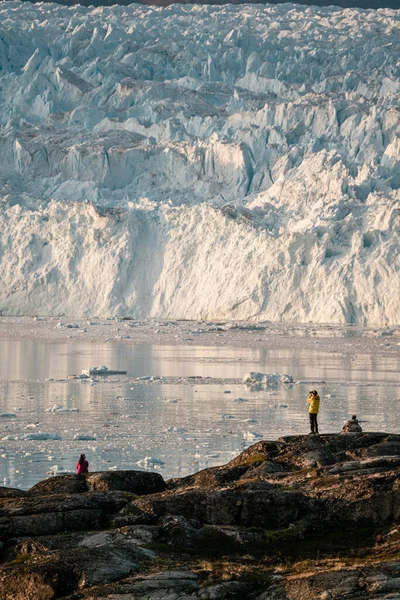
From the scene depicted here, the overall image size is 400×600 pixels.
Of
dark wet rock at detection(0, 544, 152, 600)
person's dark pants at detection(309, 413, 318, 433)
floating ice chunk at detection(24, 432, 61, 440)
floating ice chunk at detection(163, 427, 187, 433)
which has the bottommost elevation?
dark wet rock at detection(0, 544, 152, 600)

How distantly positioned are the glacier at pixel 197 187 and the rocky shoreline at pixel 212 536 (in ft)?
149

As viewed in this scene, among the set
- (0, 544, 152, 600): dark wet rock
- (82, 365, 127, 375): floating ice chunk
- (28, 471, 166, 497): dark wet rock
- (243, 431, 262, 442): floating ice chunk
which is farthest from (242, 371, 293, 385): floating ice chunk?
(0, 544, 152, 600): dark wet rock

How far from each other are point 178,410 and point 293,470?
1250 centimetres

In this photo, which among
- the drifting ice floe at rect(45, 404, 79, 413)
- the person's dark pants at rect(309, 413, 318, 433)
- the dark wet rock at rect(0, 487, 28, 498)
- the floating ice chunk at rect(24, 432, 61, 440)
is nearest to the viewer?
the dark wet rock at rect(0, 487, 28, 498)

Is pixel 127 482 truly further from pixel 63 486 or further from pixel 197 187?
pixel 197 187

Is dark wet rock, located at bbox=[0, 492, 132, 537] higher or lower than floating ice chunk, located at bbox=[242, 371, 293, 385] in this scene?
lower

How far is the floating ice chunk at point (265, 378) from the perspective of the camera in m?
30.5

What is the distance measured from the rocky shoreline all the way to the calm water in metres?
5.16

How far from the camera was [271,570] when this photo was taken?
28.8ft

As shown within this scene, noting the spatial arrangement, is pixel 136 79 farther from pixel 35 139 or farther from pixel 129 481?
pixel 129 481

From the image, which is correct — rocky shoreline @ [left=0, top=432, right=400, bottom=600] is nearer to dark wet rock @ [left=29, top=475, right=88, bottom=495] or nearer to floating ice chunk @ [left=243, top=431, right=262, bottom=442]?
dark wet rock @ [left=29, top=475, right=88, bottom=495]

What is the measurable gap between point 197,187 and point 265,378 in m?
47.1

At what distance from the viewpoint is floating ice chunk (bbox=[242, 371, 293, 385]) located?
30.5 metres

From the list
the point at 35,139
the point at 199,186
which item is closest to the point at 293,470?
the point at 199,186
